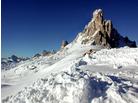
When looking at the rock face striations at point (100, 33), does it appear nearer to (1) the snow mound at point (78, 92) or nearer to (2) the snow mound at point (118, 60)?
(2) the snow mound at point (118, 60)

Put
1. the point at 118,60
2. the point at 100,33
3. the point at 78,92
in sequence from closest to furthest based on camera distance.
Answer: the point at 78,92, the point at 118,60, the point at 100,33

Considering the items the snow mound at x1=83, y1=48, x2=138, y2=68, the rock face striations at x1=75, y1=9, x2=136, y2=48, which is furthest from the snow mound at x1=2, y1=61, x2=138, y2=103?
the rock face striations at x1=75, y1=9, x2=136, y2=48

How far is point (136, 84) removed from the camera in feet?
79.8

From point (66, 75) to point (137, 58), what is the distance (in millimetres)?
18315

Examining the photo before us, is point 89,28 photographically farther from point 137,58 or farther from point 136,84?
point 136,84

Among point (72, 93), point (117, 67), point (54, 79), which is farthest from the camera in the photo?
point (117, 67)

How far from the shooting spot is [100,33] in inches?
4336

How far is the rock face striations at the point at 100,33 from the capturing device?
107062mm

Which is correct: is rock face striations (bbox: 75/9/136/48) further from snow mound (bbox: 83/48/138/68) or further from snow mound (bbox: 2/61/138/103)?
snow mound (bbox: 2/61/138/103)

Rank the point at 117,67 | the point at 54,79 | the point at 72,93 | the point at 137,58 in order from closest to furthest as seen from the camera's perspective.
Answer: the point at 72,93, the point at 54,79, the point at 117,67, the point at 137,58

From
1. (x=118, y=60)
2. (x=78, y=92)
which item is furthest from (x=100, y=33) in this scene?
(x=78, y=92)

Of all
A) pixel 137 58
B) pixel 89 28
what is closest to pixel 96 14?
pixel 89 28

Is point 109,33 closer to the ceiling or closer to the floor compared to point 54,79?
closer to the ceiling

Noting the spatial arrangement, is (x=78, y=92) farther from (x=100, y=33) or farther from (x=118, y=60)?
(x=100, y=33)
